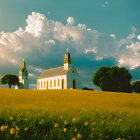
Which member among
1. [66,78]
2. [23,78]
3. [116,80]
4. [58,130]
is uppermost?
[23,78]

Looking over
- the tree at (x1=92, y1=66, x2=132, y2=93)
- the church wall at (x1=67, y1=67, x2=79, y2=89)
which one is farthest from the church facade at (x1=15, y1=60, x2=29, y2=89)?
the tree at (x1=92, y1=66, x2=132, y2=93)

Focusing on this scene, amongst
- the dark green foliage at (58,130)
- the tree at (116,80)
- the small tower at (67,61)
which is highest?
the small tower at (67,61)

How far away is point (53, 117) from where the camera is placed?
843 centimetres

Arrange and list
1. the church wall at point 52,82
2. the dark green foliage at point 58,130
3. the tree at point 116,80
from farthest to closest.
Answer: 1. the church wall at point 52,82
2. the tree at point 116,80
3. the dark green foliage at point 58,130

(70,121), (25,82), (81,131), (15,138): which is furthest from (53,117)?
(25,82)

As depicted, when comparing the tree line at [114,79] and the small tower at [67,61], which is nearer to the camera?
the tree line at [114,79]

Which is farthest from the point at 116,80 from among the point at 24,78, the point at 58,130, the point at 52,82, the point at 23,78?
the point at 23,78

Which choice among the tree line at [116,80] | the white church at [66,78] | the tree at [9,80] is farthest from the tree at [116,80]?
the tree at [9,80]

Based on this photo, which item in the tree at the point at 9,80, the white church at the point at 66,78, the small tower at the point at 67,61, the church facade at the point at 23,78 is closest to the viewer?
the white church at the point at 66,78

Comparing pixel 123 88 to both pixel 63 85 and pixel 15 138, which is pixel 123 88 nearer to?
pixel 63 85

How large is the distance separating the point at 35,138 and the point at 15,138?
734mm

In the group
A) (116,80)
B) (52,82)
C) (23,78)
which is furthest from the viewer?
(23,78)

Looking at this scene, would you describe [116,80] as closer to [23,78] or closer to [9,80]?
[9,80]

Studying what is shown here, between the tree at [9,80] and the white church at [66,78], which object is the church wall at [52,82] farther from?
the tree at [9,80]
